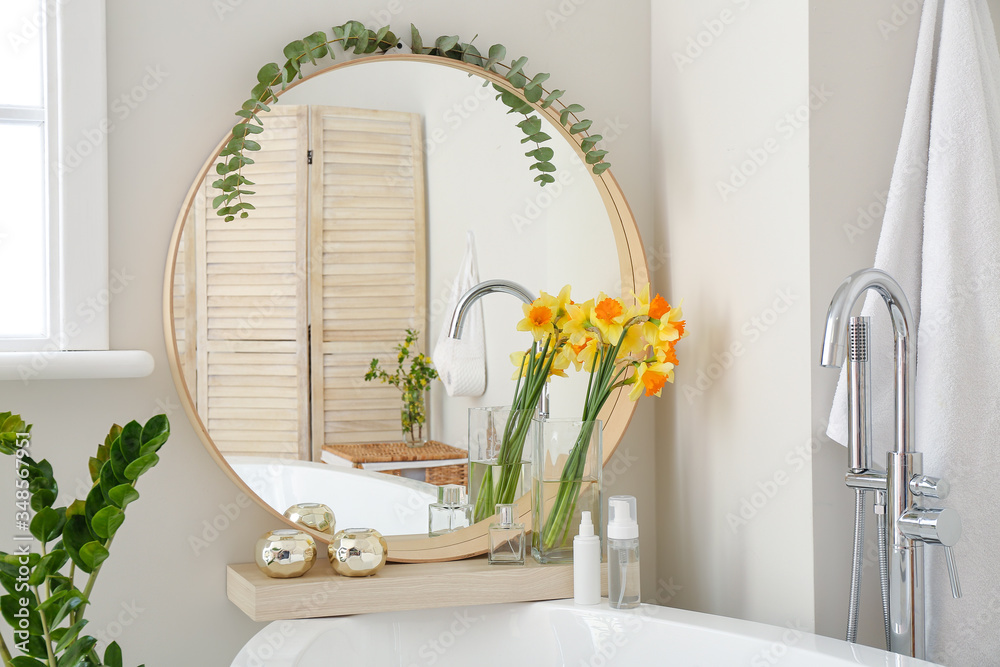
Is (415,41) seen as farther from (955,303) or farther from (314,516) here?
(955,303)

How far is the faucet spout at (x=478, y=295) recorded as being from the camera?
4.54 feet

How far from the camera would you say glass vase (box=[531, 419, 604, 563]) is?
4.25 ft

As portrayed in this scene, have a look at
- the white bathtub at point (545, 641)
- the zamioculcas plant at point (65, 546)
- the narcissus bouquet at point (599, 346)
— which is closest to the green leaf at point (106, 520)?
the zamioculcas plant at point (65, 546)

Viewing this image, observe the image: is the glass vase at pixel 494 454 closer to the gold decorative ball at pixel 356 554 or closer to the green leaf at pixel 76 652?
the gold decorative ball at pixel 356 554

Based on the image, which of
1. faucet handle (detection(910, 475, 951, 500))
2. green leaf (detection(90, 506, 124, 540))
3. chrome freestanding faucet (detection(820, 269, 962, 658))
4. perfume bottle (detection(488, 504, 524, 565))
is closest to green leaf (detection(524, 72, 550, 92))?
chrome freestanding faucet (detection(820, 269, 962, 658))

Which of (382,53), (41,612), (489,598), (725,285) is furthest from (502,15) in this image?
(41,612)

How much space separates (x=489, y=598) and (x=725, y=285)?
0.58 m

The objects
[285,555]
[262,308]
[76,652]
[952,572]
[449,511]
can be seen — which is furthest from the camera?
[449,511]

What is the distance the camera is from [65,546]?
872 millimetres

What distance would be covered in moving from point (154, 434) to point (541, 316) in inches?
25.3

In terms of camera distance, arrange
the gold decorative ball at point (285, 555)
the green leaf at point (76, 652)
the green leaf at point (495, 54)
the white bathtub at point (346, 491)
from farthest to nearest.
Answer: the green leaf at point (495, 54), the white bathtub at point (346, 491), the gold decorative ball at point (285, 555), the green leaf at point (76, 652)

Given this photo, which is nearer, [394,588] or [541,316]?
[394,588]

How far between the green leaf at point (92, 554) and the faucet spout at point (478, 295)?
2.15 feet

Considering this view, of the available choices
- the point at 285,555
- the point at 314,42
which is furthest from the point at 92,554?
the point at 314,42
